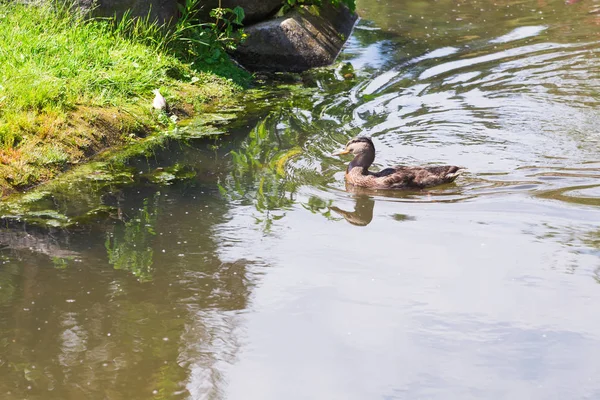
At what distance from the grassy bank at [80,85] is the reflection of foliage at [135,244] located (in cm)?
160

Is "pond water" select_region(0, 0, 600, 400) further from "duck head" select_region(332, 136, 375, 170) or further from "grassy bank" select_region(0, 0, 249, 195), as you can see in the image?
"grassy bank" select_region(0, 0, 249, 195)

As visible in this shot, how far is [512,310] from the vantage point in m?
6.11

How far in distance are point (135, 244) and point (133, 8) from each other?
6.08 metres

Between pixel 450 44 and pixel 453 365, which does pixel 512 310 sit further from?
pixel 450 44

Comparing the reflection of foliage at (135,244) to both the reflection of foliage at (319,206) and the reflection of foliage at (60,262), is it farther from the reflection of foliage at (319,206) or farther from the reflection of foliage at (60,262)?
the reflection of foliage at (319,206)

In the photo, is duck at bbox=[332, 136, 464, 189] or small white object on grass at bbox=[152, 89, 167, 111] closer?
duck at bbox=[332, 136, 464, 189]

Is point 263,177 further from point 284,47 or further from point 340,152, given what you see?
point 284,47

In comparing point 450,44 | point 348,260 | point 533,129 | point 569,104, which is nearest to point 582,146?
point 533,129

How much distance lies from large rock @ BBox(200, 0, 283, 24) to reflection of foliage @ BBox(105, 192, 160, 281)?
598 centimetres

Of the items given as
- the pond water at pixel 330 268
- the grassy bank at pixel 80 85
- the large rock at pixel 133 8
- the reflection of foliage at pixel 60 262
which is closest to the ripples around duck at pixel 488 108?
the pond water at pixel 330 268

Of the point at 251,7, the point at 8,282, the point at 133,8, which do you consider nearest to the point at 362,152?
the point at 8,282

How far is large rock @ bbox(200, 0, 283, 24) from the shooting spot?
44.7 feet

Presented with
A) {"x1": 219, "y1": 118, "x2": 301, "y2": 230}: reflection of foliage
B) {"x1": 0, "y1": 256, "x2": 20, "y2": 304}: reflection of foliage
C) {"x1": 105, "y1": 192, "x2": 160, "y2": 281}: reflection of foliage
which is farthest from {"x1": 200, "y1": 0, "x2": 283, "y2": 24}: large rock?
{"x1": 0, "y1": 256, "x2": 20, "y2": 304}: reflection of foliage

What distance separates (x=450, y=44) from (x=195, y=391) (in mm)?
10884
